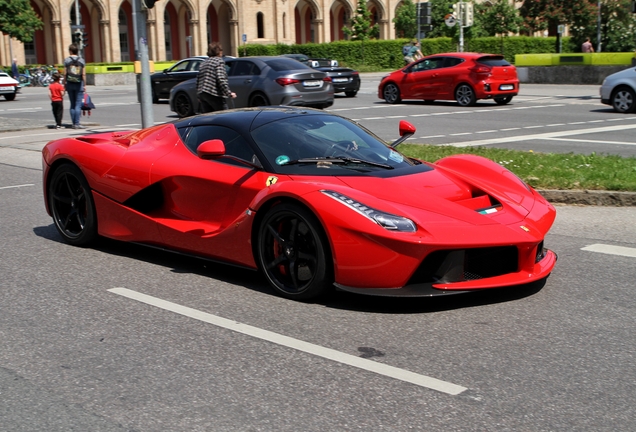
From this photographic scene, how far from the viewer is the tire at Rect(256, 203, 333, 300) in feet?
18.2

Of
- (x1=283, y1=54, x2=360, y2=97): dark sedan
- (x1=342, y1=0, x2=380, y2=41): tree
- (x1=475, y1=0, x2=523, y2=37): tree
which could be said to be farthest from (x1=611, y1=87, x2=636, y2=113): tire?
(x1=342, y1=0, x2=380, y2=41): tree

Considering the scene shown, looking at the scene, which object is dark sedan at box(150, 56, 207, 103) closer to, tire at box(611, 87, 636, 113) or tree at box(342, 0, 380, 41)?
tire at box(611, 87, 636, 113)

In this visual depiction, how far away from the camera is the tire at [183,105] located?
22.6 metres

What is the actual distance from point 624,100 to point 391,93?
25.1ft

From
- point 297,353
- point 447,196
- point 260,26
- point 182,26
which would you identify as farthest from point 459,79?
point 260,26

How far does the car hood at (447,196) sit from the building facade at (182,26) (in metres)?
56.0

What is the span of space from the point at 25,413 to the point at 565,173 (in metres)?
7.71

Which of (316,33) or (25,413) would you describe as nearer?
(25,413)

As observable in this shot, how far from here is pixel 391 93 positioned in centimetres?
2661

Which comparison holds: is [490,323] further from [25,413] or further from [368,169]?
[25,413]

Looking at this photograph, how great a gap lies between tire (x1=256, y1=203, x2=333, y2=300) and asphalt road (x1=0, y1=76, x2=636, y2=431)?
134 millimetres

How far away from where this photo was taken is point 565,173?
10266 millimetres

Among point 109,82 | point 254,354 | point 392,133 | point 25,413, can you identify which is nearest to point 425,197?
point 254,354

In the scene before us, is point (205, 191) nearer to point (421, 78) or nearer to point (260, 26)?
point (421, 78)
